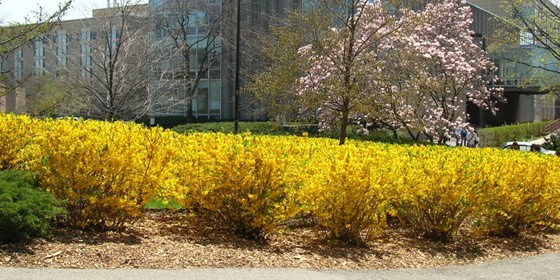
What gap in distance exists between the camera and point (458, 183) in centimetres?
691

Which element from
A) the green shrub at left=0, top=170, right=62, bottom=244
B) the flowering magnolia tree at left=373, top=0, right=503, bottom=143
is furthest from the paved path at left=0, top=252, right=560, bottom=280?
the flowering magnolia tree at left=373, top=0, right=503, bottom=143

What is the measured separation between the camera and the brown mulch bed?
5266 mm

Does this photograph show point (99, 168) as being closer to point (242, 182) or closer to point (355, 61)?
point (242, 182)

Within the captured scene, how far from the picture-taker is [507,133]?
118 ft

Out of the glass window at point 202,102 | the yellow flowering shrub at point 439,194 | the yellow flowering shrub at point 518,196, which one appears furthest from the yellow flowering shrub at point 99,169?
the glass window at point 202,102

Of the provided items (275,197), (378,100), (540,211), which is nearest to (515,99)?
(378,100)

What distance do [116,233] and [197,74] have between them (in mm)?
28674

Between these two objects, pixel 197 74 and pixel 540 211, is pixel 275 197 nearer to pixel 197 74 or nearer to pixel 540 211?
pixel 540 211

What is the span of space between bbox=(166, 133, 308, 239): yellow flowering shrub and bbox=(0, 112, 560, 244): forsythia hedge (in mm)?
12

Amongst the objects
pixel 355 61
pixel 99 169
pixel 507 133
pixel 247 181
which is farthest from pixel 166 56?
pixel 507 133

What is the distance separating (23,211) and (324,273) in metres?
3.12

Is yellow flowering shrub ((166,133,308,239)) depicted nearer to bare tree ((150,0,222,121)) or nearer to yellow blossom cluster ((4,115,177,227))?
yellow blossom cluster ((4,115,177,227))

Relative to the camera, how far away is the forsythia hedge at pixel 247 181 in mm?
6008

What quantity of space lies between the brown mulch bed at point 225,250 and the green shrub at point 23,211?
0.40 ft
